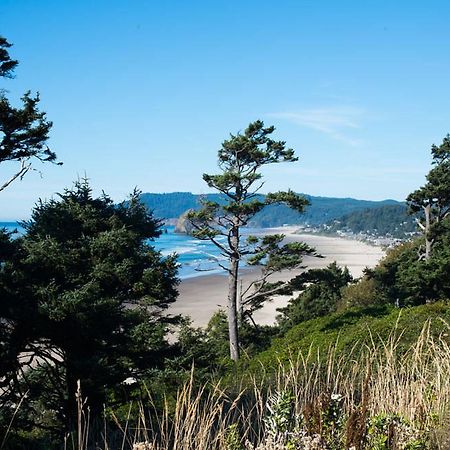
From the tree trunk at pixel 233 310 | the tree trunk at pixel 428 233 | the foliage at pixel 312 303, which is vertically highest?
the tree trunk at pixel 428 233

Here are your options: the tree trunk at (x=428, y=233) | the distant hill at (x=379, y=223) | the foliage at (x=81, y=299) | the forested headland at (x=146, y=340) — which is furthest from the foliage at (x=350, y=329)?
the distant hill at (x=379, y=223)

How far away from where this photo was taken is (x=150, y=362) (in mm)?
11633

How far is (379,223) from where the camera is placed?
158 meters

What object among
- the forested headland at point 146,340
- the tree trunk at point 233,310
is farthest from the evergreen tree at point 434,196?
the tree trunk at point 233,310

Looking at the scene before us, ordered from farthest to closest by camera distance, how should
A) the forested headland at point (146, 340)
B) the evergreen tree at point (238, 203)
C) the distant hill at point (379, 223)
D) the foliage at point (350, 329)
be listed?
the distant hill at point (379, 223) < the evergreen tree at point (238, 203) < the foliage at point (350, 329) < the forested headland at point (146, 340)

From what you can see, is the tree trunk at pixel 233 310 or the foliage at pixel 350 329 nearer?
the foliage at pixel 350 329

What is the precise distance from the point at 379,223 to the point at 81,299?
518 feet

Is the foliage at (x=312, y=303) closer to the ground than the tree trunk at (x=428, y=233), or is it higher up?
closer to the ground

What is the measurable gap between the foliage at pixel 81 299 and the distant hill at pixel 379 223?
13116 cm

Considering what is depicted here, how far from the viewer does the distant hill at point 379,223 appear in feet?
479

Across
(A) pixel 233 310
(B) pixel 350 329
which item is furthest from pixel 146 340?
(A) pixel 233 310

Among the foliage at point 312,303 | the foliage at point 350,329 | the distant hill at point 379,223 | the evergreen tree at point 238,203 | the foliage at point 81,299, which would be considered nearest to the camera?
the foliage at point 81,299

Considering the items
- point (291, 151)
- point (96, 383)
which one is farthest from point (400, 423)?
point (291, 151)

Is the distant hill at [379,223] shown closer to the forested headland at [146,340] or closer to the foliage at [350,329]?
the foliage at [350,329]
